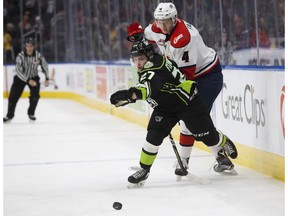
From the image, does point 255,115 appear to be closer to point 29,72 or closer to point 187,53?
point 187,53

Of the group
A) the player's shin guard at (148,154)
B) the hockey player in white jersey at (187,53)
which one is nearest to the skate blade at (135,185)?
the player's shin guard at (148,154)

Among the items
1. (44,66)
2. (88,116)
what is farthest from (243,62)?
Result: (88,116)

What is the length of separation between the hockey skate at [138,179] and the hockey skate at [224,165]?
2.38ft

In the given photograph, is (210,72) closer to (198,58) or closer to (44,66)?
(198,58)

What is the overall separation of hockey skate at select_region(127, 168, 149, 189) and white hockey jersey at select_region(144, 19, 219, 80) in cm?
78

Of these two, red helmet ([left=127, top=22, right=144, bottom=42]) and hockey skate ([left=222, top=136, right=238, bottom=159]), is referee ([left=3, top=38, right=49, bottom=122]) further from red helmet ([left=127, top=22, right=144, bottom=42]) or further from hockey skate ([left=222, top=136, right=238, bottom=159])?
hockey skate ([left=222, top=136, right=238, bottom=159])

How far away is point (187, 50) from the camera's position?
5750 mm

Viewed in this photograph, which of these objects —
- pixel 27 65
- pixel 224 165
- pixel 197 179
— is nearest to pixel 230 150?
pixel 224 165

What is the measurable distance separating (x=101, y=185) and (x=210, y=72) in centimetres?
121

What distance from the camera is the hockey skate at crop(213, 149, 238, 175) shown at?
611 cm

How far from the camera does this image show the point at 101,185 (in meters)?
5.80

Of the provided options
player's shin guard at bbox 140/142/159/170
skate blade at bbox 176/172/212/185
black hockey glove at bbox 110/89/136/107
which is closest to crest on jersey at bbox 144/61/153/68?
black hockey glove at bbox 110/89/136/107

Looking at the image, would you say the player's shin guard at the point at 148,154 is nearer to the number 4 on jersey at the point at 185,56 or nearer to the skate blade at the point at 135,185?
the skate blade at the point at 135,185

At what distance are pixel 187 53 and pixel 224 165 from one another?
0.96 m
